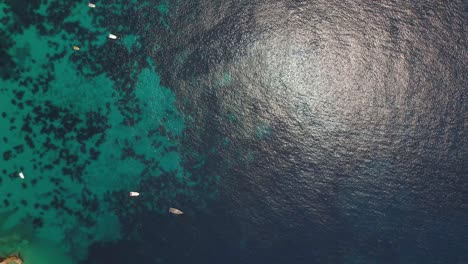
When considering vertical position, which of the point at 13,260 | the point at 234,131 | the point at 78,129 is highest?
the point at 234,131

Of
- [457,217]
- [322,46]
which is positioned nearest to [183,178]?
[322,46]

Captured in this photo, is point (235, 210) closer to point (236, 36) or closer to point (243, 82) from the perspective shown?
point (243, 82)

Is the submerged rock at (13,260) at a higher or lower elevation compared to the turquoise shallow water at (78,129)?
lower

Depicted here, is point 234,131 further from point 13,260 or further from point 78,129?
point 13,260

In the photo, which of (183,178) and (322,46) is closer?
(322,46)

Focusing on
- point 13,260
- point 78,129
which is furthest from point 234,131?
point 13,260

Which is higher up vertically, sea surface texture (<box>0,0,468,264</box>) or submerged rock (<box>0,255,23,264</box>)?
sea surface texture (<box>0,0,468,264</box>)

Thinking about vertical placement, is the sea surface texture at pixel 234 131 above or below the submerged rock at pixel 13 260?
above
